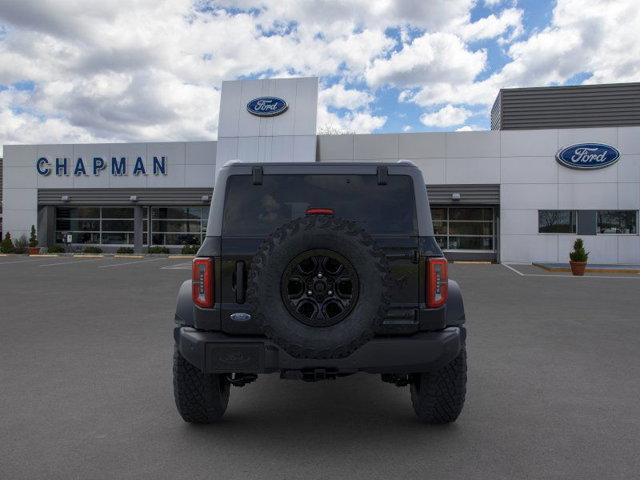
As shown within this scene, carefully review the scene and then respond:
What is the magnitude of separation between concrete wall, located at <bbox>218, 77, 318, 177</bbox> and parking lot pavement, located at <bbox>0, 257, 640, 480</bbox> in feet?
65.3

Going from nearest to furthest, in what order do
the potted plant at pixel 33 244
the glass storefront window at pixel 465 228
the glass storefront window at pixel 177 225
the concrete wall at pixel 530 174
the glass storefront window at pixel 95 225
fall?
the concrete wall at pixel 530 174, the glass storefront window at pixel 465 228, the potted plant at pixel 33 244, the glass storefront window at pixel 177 225, the glass storefront window at pixel 95 225

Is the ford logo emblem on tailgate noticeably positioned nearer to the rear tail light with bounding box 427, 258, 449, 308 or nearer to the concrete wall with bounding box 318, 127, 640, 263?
the rear tail light with bounding box 427, 258, 449, 308

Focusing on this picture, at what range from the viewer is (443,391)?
3963 millimetres

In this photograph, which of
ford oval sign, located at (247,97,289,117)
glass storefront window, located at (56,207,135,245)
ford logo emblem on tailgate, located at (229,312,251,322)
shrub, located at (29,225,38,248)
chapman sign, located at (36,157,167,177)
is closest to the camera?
ford logo emblem on tailgate, located at (229,312,251,322)

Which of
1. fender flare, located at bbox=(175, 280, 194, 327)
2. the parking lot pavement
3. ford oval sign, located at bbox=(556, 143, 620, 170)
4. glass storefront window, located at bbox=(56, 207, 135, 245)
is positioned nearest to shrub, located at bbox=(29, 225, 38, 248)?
glass storefront window, located at bbox=(56, 207, 135, 245)

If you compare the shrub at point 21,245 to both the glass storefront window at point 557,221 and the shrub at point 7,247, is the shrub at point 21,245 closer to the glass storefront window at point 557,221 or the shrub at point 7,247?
the shrub at point 7,247

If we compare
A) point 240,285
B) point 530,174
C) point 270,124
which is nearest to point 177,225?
point 270,124

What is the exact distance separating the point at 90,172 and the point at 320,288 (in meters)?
31.6

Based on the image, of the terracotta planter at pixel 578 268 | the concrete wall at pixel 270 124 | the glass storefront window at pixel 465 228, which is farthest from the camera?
the glass storefront window at pixel 465 228

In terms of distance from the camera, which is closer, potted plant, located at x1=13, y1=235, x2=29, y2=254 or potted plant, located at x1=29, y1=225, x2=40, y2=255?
potted plant, located at x1=29, y1=225, x2=40, y2=255


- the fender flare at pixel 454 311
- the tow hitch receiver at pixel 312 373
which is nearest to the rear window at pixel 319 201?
the fender flare at pixel 454 311

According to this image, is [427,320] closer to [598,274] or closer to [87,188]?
[598,274]

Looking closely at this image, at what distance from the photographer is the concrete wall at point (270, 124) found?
27.2 m

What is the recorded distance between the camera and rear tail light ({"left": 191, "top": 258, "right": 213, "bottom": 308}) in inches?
143
